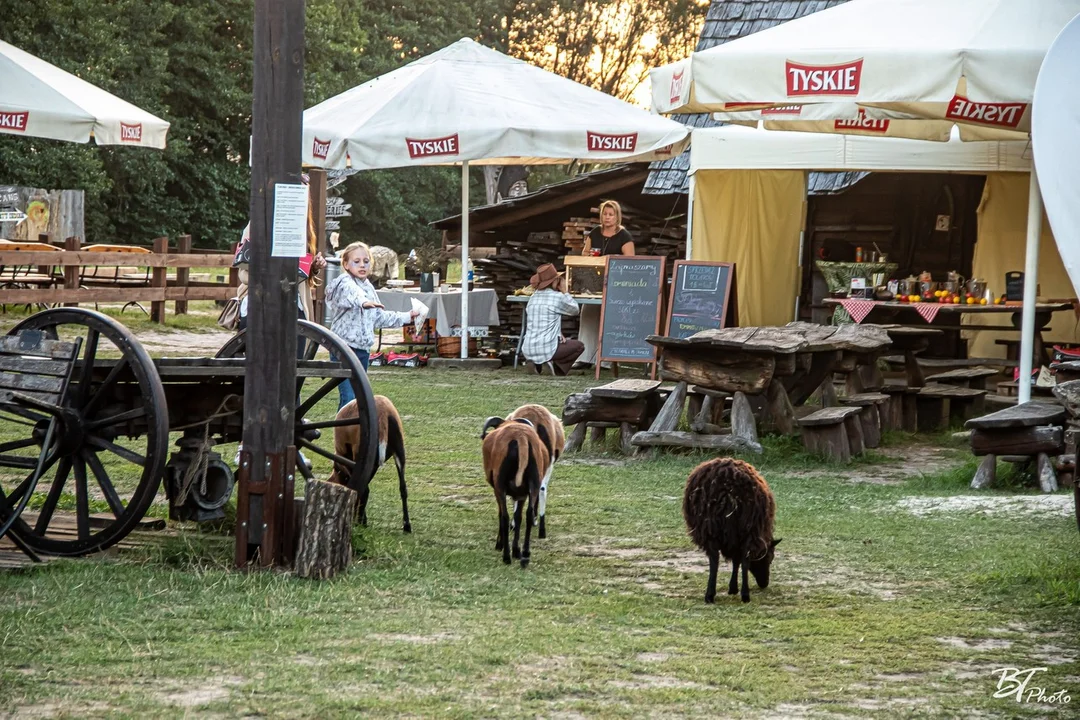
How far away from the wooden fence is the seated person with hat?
6727 mm

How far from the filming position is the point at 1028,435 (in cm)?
917

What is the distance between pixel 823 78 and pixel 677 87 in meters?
1.64

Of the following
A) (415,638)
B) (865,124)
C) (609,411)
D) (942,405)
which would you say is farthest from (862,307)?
(415,638)

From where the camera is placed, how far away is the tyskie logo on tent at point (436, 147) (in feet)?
51.3

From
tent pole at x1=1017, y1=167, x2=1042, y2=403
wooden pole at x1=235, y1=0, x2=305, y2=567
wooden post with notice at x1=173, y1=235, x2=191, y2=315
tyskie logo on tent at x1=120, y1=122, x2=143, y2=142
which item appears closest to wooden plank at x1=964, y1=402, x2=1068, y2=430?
tent pole at x1=1017, y1=167, x2=1042, y2=403

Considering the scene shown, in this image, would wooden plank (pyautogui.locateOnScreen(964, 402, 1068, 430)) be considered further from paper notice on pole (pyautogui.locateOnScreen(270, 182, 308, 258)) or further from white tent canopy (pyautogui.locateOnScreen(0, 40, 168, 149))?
white tent canopy (pyautogui.locateOnScreen(0, 40, 168, 149))

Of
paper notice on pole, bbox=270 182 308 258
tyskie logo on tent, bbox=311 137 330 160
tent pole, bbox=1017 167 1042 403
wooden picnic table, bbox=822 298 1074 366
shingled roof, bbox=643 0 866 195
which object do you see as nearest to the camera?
paper notice on pole, bbox=270 182 308 258

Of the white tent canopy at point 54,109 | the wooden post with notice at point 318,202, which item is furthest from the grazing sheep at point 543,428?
the wooden post with notice at point 318,202

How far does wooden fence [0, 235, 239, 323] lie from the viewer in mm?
18703

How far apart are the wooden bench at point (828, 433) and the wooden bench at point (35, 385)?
5.73m

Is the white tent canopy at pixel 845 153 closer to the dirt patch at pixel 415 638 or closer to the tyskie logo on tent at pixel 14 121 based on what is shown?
the tyskie logo on tent at pixel 14 121

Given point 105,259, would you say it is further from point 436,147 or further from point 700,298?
point 700,298

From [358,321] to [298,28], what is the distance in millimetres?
3669

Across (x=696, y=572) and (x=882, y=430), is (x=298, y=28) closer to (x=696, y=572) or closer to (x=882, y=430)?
(x=696, y=572)
